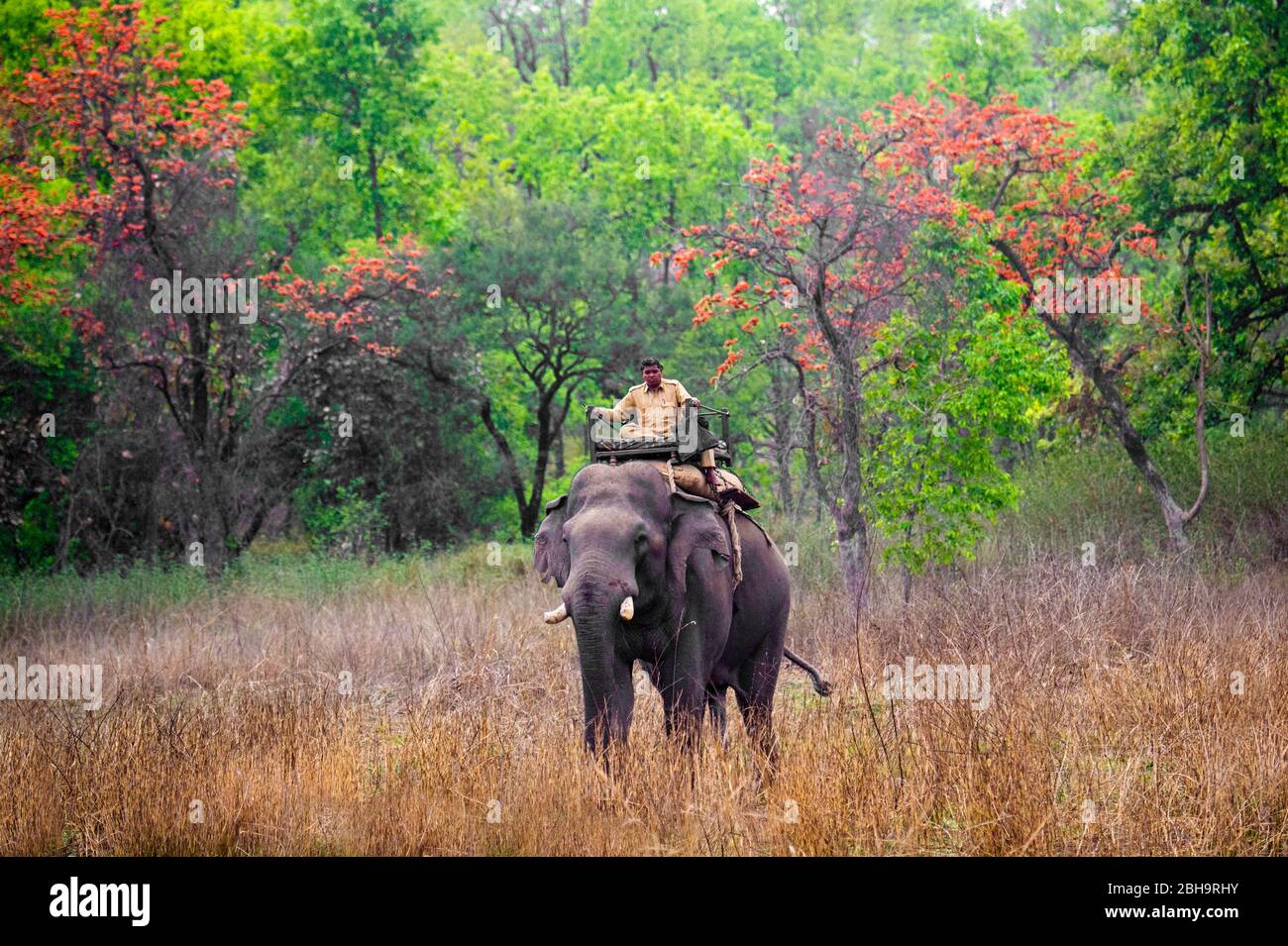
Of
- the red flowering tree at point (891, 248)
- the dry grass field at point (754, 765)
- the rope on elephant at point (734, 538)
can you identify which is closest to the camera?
the dry grass field at point (754, 765)

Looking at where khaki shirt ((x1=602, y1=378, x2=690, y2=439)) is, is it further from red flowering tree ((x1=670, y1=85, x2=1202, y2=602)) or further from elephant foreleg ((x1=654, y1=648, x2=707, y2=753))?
red flowering tree ((x1=670, y1=85, x2=1202, y2=602))

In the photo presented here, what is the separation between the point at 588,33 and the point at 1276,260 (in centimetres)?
2931

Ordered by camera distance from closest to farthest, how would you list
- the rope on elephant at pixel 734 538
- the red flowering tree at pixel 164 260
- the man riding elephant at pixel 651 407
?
the rope on elephant at pixel 734 538 → the man riding elephant at pixel 651 407 → the red flowering tree at pixel 164 260

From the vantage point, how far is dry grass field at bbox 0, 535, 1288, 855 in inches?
265

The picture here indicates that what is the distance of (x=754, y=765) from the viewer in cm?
742

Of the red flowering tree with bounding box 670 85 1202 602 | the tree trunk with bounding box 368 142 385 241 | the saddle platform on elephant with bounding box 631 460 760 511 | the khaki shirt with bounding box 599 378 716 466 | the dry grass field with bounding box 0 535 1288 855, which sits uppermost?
the tree trunk with bounding box 368 142 385 241

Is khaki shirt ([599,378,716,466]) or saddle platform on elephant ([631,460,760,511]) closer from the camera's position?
saddle platform on elephant ([631,460,760,511])

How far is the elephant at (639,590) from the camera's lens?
25.6ft

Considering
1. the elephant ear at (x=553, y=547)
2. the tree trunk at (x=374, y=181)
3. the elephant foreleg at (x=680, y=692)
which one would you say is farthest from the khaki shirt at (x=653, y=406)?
the tree trunk at (x=374, y=181)

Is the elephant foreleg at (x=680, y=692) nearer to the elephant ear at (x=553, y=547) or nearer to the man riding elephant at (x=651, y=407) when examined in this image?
the elephant ear at (x=553, y=547)

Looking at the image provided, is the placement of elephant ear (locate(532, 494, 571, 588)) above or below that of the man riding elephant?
below

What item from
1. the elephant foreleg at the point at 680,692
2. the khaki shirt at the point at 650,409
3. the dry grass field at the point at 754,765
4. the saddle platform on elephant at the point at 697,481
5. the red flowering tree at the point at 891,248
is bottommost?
the dry grass field at the point at 754,765

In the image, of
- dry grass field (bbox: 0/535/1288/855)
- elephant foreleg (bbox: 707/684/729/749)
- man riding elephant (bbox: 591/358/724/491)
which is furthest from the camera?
man riding elephant (bbox: 591/358/724/491)

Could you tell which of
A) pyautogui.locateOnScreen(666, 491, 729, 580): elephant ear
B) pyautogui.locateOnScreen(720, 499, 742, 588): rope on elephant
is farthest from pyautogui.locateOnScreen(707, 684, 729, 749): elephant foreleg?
pyautogui.locateOnScreen(666, 491, 729, 580): elephant ear
